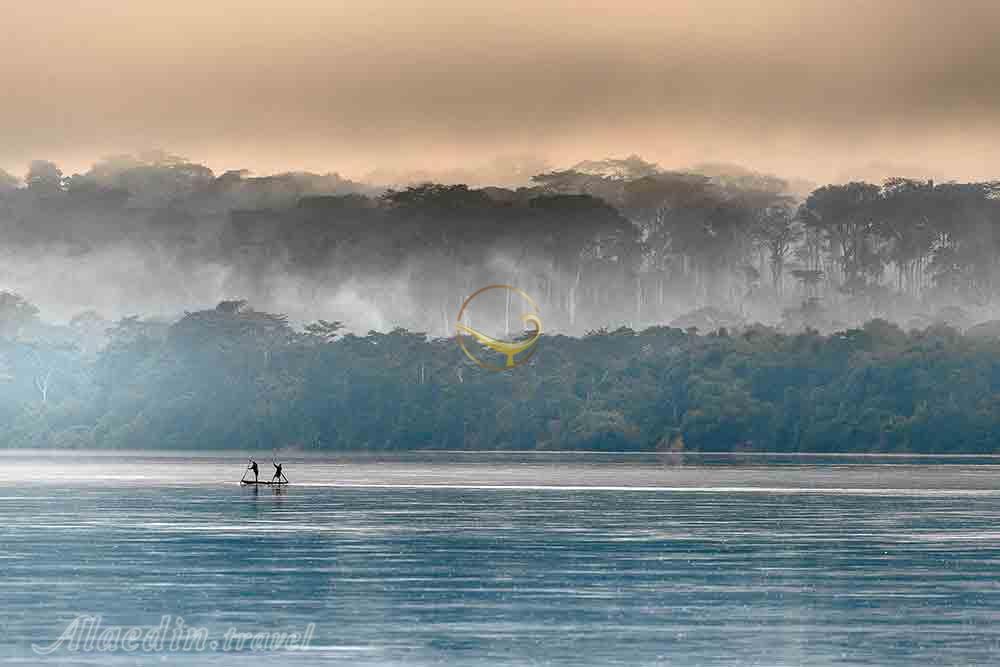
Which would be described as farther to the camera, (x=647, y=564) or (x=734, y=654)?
(x=647, y=564)

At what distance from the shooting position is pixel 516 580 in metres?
46.2

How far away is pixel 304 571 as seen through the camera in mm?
48344

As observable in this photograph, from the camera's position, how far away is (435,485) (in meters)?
120

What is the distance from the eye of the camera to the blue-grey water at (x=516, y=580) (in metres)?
33.8

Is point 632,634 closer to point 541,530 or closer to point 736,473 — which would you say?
point 541,530

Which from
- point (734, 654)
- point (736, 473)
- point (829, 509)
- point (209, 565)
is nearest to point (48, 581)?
point (209, 565)

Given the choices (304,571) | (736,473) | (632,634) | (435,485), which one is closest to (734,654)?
(632,634)

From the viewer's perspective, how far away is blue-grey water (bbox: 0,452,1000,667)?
33.8m

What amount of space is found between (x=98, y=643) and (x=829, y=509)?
54301mm

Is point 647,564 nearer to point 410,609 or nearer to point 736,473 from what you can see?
point 410,609

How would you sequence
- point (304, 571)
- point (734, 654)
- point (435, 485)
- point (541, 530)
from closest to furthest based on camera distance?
point (734, 654), point (304, 571), point (541, 530), point (435, 485)

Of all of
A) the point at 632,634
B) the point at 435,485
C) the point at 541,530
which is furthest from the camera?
the point at 435,485

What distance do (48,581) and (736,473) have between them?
374 ft

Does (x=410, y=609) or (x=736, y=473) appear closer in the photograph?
(x=410, y=609)
